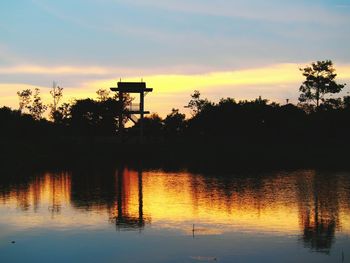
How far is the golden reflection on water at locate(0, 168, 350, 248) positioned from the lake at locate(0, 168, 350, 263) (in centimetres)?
5

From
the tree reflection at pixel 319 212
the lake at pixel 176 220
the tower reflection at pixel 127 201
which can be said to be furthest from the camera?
the tower reflection at pixel 127 201

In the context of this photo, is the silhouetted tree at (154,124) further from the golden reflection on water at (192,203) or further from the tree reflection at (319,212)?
the tree reflection at (319,212)

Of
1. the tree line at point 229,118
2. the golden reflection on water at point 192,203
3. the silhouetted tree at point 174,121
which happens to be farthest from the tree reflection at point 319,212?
the silhouetted tree at point 174,121

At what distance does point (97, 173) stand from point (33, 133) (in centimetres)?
3046

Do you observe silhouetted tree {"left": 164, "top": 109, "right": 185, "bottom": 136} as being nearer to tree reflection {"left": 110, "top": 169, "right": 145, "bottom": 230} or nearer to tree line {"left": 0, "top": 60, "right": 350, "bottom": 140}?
tree line {"left": 0, "top": 60, "right": 350, "bottom": 140}

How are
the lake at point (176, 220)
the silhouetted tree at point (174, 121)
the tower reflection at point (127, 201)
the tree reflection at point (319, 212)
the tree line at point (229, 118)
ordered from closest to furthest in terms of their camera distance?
the lake at point (176, 220)
the tree reflection at point (319, 212)
the tower reflection at point (127, 201)
the tree line at point (229, 118)
the silhouetted tree at point (174, 121)

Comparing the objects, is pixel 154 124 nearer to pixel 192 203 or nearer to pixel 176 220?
pixel 192 203

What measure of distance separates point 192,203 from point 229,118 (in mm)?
61800

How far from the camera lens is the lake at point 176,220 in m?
19.0

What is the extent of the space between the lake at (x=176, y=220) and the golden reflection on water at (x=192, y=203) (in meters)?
0.05

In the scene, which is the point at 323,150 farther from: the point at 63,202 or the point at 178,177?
the point at 63,202

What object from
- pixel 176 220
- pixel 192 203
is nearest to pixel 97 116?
pixel 192 203

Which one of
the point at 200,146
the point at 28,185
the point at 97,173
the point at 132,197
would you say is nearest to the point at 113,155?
the point at 200,146

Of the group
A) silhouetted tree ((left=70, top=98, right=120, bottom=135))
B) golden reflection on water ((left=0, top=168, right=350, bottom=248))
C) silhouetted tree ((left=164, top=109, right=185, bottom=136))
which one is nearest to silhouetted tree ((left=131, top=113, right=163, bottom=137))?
silhouetted tree ((left=164, top=109, right=185, bottom=136))
